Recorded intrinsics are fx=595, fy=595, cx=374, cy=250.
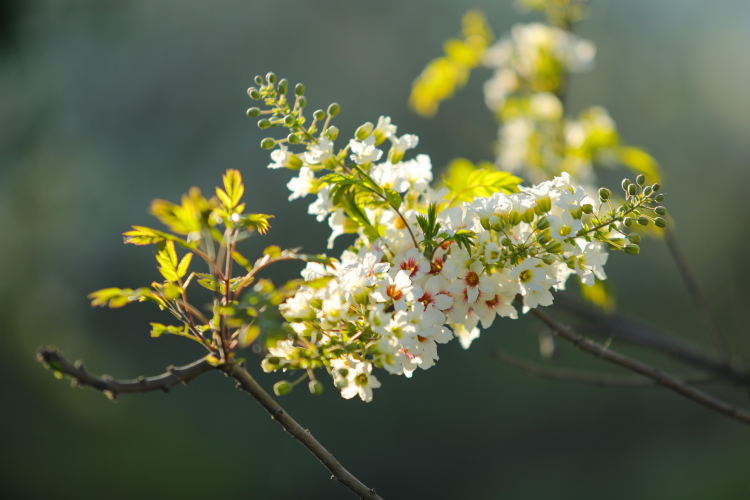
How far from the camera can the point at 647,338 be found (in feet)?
5.62

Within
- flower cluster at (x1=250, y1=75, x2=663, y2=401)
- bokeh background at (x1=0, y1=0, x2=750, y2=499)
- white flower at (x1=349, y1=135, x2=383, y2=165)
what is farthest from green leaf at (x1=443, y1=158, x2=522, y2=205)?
bokeh background at (x1=0, y1=0, x2=750, y2=499)

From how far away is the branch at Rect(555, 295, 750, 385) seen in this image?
156 cm

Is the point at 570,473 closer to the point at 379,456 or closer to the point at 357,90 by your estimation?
the point at 379,456

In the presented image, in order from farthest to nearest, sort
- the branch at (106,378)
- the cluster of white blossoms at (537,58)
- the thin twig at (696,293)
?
the cluster of white blossoms at (537,58) < the thin twig at (696,293) < the branch at (106,378)

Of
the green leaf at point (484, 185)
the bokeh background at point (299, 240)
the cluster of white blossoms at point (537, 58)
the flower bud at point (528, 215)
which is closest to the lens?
the flower bud at point (528, 215)

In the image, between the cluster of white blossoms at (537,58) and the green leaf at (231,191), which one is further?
the cluster of white blossoms at (537,58)

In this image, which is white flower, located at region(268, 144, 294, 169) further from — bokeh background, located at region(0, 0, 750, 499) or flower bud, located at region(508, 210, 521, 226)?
bokeh background, located at region(0, 0, 750, 499)

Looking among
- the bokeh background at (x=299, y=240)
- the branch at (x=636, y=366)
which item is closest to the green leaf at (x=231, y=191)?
the branch at (x=636, y=366)

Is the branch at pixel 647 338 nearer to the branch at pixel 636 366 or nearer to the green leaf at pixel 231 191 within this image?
the branch at pixel 636 366

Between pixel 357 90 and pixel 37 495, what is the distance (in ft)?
16.6

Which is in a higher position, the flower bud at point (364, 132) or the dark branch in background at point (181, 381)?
the flower bud at point (364, 132)

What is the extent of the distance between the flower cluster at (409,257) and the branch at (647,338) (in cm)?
74

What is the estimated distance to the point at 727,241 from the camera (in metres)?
6.79

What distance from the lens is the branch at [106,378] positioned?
581 mm
